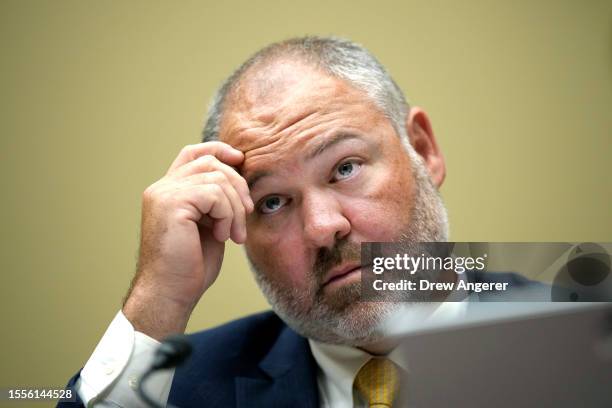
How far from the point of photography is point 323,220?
1243 millimetres

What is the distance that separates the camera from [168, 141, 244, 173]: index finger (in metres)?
1.38

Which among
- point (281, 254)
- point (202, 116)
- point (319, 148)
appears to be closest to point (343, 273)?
point (281, 254)

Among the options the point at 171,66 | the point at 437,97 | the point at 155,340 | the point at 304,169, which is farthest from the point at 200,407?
the point at 437,97

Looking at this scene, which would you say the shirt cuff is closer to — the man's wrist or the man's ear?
the man's wrist

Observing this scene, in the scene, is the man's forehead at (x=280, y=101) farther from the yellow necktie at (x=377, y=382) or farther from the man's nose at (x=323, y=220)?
the yellow necktie at (x=377, y=382)

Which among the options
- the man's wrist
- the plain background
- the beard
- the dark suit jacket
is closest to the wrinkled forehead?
the beard

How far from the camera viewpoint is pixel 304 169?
132 cm

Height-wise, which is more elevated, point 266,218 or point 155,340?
point 266,218

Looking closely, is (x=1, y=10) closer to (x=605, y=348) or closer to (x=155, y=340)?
(x=155, y=340)

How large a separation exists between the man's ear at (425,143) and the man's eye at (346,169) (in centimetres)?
30

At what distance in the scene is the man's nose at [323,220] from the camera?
1.24 metres

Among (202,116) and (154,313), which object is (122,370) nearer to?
(154,313)

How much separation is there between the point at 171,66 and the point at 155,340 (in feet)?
3.96

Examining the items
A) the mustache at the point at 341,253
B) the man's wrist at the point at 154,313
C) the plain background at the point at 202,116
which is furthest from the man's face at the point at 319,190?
the plain background at the point at 202,116
